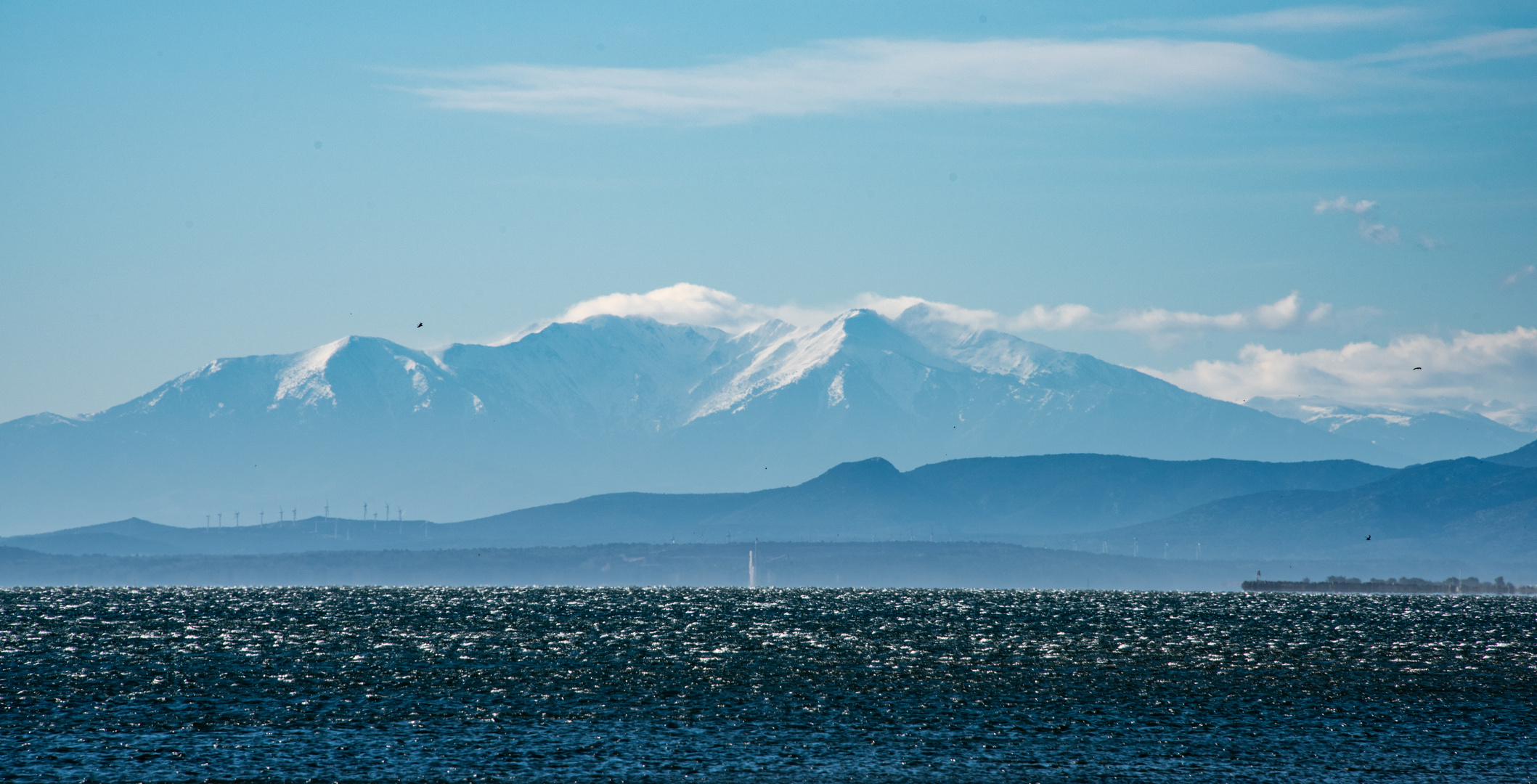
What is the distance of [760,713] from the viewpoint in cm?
9944

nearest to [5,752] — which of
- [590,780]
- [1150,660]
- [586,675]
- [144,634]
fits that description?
[590,780]

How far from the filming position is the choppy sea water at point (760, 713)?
77.9 meters

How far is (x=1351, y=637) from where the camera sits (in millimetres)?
189500

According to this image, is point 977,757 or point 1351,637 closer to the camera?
point 977,757

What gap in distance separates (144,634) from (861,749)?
12782cm

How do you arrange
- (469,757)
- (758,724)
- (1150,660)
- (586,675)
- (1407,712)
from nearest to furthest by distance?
(469,757) → (758,724) → (1407,712) → (586,675) → (1150,660)

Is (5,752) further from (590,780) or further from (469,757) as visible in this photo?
(590,780)

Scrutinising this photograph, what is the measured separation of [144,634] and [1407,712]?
470 feet

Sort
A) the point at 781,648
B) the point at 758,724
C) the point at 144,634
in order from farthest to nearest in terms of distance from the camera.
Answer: the point at 144,634 → the point at 781,648 → the point at 758,724

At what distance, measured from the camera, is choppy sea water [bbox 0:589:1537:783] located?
256 ft

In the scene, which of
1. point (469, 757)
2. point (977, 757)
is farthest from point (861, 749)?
point (469, 757)

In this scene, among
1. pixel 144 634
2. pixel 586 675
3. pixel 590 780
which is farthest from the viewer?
pixel 144 634

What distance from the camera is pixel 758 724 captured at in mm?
93875

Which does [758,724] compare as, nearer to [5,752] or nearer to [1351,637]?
[5,752]
